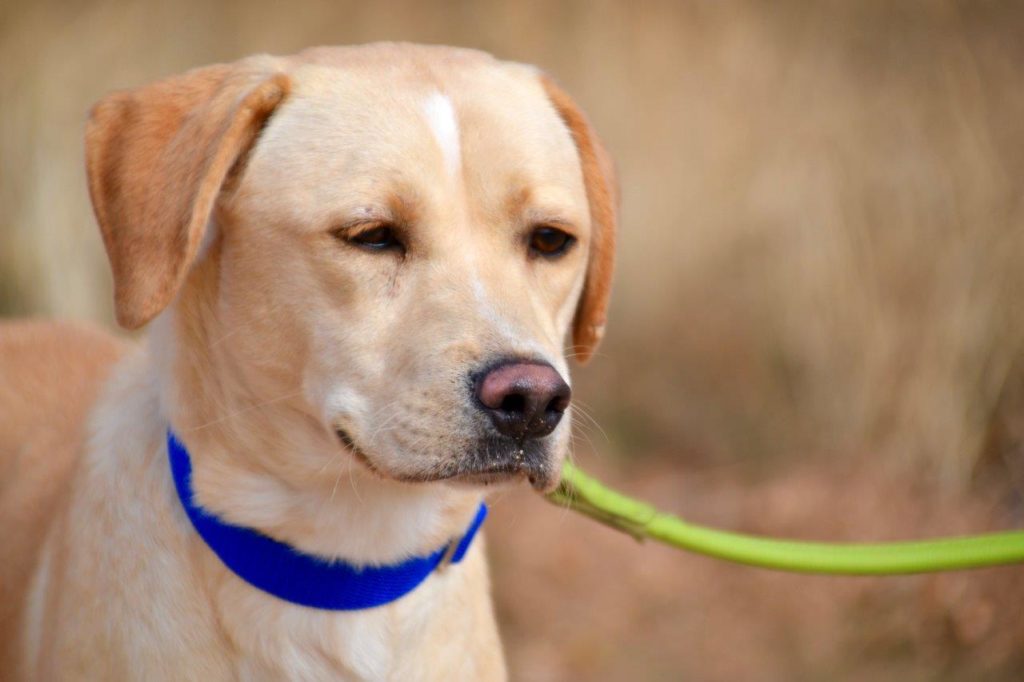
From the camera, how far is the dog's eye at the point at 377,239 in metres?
2.25

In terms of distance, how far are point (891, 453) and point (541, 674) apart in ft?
6.12

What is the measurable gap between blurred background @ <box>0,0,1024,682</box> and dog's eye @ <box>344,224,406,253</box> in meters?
3.05

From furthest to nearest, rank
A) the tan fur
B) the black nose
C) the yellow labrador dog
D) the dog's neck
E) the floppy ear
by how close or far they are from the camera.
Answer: the tan fur, the floppy ear, the dog's neck, the yellow labrador dog, the black nose

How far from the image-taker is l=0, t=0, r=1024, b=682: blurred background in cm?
509

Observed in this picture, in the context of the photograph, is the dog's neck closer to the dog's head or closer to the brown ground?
the dog's head

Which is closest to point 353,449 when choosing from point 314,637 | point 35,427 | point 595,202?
point 314,637

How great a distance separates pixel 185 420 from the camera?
2.31m

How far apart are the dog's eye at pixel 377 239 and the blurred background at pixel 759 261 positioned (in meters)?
3.05

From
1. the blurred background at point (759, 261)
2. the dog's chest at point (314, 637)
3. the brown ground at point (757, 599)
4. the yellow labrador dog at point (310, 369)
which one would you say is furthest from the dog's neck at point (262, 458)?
the blurred background at point (759, 261)

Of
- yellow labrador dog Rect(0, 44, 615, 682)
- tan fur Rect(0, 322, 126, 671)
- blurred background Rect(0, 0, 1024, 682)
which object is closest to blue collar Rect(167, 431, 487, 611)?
yellow labrador dog Rect(0, 44, 615, 682)

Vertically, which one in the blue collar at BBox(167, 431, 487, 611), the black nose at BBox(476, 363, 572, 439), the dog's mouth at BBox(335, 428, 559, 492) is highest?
the black nose at BBox(476, 363, 572, 439)

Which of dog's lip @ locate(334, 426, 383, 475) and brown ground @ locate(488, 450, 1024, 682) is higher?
dog's lip @ locate(334, 426, 383, 475)

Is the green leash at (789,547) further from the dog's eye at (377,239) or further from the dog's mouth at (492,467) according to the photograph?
the dog's eye at (377,239)

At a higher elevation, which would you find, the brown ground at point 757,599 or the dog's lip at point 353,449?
the dog's lip at point 353,449
